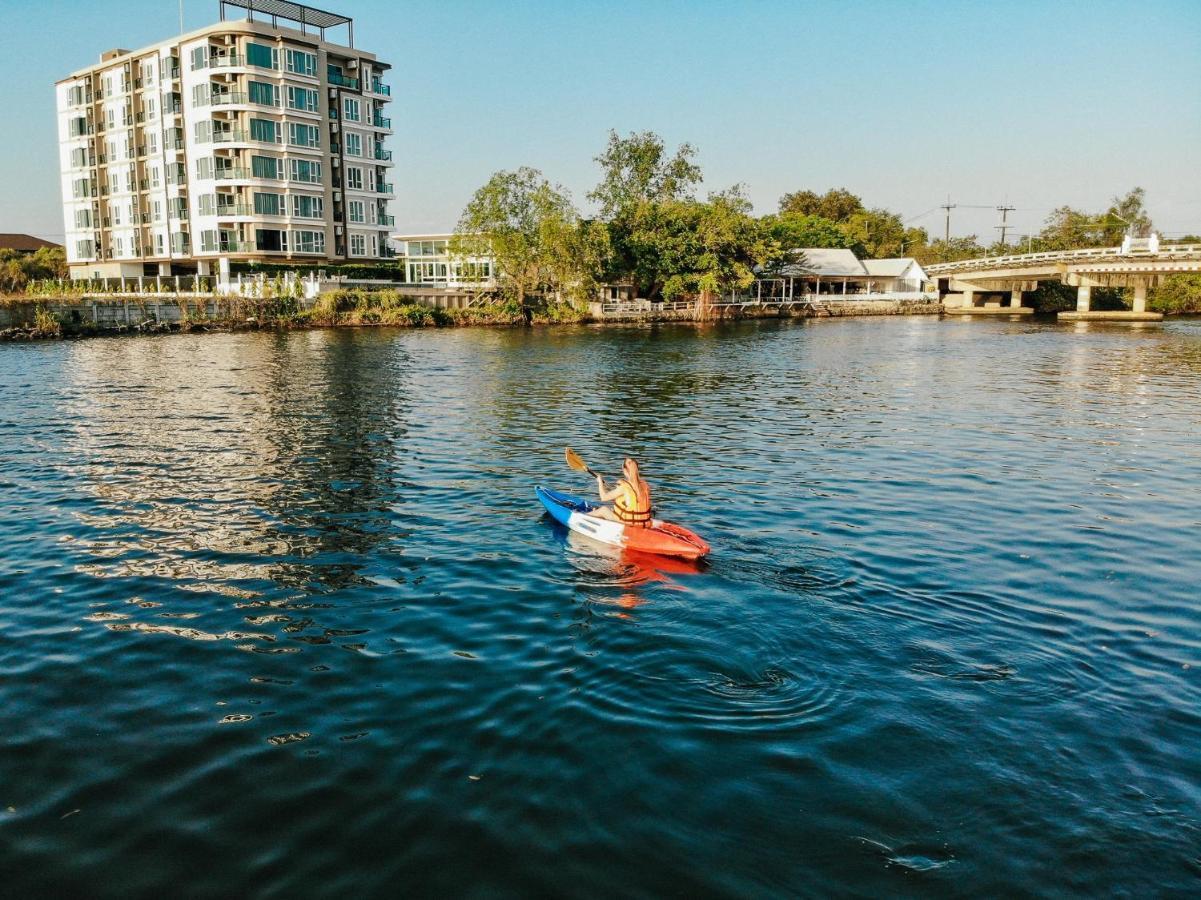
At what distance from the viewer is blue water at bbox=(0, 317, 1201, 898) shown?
7707mm

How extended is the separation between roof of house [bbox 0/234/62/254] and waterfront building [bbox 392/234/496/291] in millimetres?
63251

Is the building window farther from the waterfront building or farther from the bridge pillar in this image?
the bridge pillar

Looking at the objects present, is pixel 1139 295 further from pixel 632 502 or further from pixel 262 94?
pixel 632 502

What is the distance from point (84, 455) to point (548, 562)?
16.3 meters

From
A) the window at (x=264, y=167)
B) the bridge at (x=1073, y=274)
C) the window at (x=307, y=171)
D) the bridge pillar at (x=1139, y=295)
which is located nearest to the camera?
the bridge at (x=1073, y=274)

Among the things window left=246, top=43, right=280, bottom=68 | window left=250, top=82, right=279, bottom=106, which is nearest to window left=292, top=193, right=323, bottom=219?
window left=250, top=82, right=279, bottom=106

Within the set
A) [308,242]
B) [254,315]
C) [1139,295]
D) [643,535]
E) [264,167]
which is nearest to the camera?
[643,535]

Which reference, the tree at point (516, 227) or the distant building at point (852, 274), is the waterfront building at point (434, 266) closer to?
the tree at point (516, 227)

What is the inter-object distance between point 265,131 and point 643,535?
86.7 m

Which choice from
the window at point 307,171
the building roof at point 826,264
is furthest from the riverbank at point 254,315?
the building roof at point 826,264

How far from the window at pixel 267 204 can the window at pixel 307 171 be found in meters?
2.93

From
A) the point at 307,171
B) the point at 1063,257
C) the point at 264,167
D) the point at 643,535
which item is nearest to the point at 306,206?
the point at 307,171

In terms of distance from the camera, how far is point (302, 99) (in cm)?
9000

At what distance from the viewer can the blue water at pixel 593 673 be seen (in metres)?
7.71
